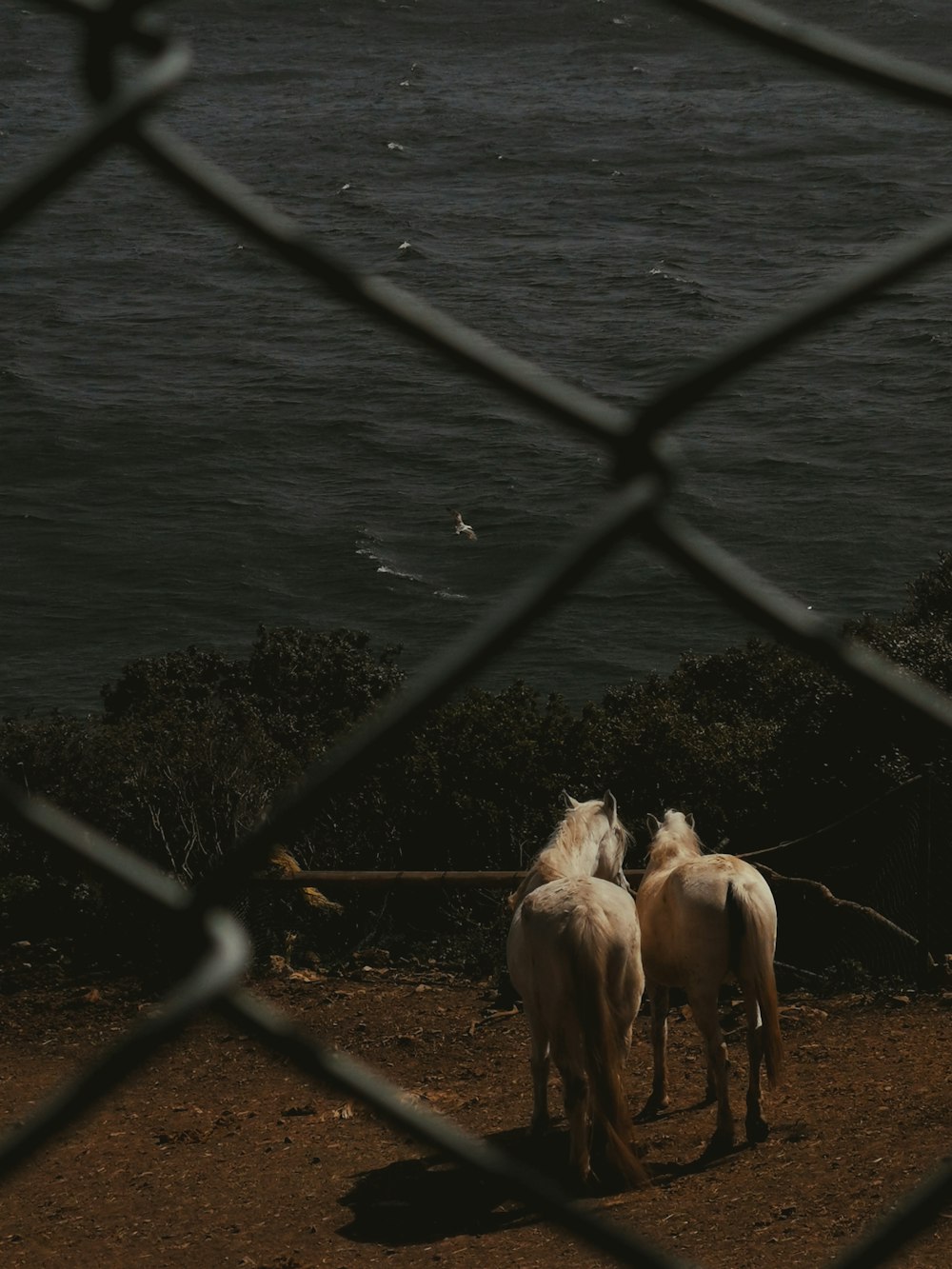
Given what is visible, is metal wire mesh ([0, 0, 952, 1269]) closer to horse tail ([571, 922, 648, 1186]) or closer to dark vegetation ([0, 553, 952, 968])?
horse tail ([571, 922, 648, 1186])

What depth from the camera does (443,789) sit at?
11961 mm

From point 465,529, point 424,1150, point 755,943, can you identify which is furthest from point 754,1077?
point 465,529

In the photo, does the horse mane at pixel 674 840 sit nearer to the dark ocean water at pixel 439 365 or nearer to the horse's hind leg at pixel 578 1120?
the horse's hind leg at pixel 578 1120

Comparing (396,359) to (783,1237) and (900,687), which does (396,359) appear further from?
(900,687)

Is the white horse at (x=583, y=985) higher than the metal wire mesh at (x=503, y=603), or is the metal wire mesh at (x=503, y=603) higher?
the metal wire mesh at (x=503, y=603)

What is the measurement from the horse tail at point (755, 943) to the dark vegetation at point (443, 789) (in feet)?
10.9

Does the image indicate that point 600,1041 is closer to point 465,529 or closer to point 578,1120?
point 578,1120

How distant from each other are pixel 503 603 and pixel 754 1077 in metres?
7.04

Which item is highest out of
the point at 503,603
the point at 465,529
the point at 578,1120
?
the point at 503,603

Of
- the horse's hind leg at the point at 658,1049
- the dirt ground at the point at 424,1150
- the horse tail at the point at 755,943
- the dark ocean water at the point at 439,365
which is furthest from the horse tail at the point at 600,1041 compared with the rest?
the dark ocean water at the point at 439,365

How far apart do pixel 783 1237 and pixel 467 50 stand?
3666 inches

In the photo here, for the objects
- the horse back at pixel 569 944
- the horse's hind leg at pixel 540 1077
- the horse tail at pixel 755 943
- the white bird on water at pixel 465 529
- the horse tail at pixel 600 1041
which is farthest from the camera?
the white bird on water at pixel 465 529

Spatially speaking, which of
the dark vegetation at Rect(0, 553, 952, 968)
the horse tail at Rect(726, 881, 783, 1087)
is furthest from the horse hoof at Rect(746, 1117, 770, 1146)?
the dark vegetation at Rect(0, 553, 952, 968)

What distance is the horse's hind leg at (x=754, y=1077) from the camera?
7.62 meters
